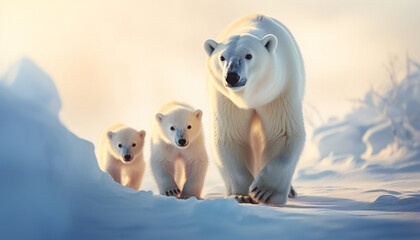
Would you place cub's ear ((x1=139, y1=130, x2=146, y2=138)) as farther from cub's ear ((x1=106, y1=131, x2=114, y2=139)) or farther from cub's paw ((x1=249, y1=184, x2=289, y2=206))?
cub's paw ((x1=249, y1=184, x2=289, y2=206))

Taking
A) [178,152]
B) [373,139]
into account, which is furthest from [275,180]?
[373,139]

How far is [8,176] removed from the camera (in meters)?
1.90

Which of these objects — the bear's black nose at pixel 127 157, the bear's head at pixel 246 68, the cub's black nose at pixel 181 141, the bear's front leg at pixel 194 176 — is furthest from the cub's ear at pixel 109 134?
the bear's head at pixel 246 68

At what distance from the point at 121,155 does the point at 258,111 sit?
4.25 ft

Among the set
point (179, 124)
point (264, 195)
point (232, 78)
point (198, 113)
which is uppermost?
point (198, 113)

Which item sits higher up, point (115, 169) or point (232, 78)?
point (115, 169)

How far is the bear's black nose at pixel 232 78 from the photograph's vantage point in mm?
2379

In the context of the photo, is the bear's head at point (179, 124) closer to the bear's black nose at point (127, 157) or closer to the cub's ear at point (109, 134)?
the bear's black nose at point (127, 157)

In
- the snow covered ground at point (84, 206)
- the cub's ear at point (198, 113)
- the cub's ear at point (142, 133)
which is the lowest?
the snow covered ground at point (84, 206)

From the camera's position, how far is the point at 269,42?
2643 mm

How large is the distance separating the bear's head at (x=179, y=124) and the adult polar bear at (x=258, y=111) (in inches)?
17.9

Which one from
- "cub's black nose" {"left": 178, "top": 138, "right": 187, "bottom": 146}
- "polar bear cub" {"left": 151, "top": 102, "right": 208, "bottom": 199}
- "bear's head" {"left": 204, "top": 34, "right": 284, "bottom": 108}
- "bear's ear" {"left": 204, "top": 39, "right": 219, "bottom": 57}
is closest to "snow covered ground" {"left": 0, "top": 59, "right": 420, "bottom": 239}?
"bear's head" {"left": 204, "top": 34, "right": 284, "bottom": 108}

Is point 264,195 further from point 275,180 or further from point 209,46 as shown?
point 209,46

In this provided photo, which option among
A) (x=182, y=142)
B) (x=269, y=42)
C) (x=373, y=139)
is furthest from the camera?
(x=373, y=139)
